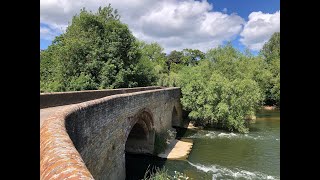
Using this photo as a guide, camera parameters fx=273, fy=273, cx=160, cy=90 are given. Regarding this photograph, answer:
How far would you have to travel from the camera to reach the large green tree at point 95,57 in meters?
20.8

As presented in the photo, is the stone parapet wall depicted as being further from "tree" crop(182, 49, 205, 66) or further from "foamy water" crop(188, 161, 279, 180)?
"tree" crop(182, 49, 205, 66)

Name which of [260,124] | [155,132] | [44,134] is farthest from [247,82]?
[44,134]

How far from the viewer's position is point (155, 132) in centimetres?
1578

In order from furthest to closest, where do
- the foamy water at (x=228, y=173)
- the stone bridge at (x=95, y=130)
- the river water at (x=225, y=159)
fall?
the river water at (x=225, y=159) < the foamy water at (x=228, y=173) < the stone bridge at (x=95, y=130)

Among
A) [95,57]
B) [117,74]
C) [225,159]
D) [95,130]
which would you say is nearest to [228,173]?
[225,159]

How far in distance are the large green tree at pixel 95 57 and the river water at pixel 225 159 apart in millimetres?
7284

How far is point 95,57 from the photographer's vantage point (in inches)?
843

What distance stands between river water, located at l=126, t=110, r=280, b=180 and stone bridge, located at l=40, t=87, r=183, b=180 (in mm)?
1877

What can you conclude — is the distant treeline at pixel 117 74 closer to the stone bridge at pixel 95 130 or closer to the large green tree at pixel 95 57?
the large green tree at pixel 95 57

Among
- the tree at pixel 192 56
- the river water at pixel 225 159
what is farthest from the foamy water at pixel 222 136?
the tree at pixel 192 56

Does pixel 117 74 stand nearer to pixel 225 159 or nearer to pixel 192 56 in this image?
pixel 225 159

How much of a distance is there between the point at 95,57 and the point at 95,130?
592 inches
